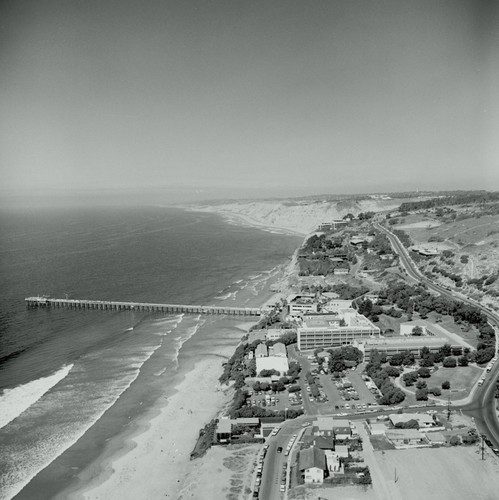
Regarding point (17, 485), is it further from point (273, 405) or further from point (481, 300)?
point (481, 300)

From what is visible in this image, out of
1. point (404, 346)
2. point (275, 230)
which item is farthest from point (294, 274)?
point (275, 230)

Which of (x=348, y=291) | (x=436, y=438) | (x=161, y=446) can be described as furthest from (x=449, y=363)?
(x=348, y=291)

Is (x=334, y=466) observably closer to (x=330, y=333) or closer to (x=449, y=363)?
(x=449, y=363)

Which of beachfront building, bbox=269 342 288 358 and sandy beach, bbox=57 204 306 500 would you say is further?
beachfront building, bbox=269 342 288 358

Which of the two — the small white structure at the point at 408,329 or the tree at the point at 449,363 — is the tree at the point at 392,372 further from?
the small white structure at the point at 408,329

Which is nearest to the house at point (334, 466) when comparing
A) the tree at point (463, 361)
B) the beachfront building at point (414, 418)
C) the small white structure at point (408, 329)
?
the beachfront building at point (414, 418)

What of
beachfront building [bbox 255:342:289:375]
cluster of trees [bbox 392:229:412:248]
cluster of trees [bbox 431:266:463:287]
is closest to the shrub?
beachfront building [bbox 255:342:289:375]

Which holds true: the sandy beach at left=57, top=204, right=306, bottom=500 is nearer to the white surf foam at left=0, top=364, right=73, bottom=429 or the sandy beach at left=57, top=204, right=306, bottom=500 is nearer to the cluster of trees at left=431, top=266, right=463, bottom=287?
the white surf foam at left=0, top=364, right=73, bottom=429
